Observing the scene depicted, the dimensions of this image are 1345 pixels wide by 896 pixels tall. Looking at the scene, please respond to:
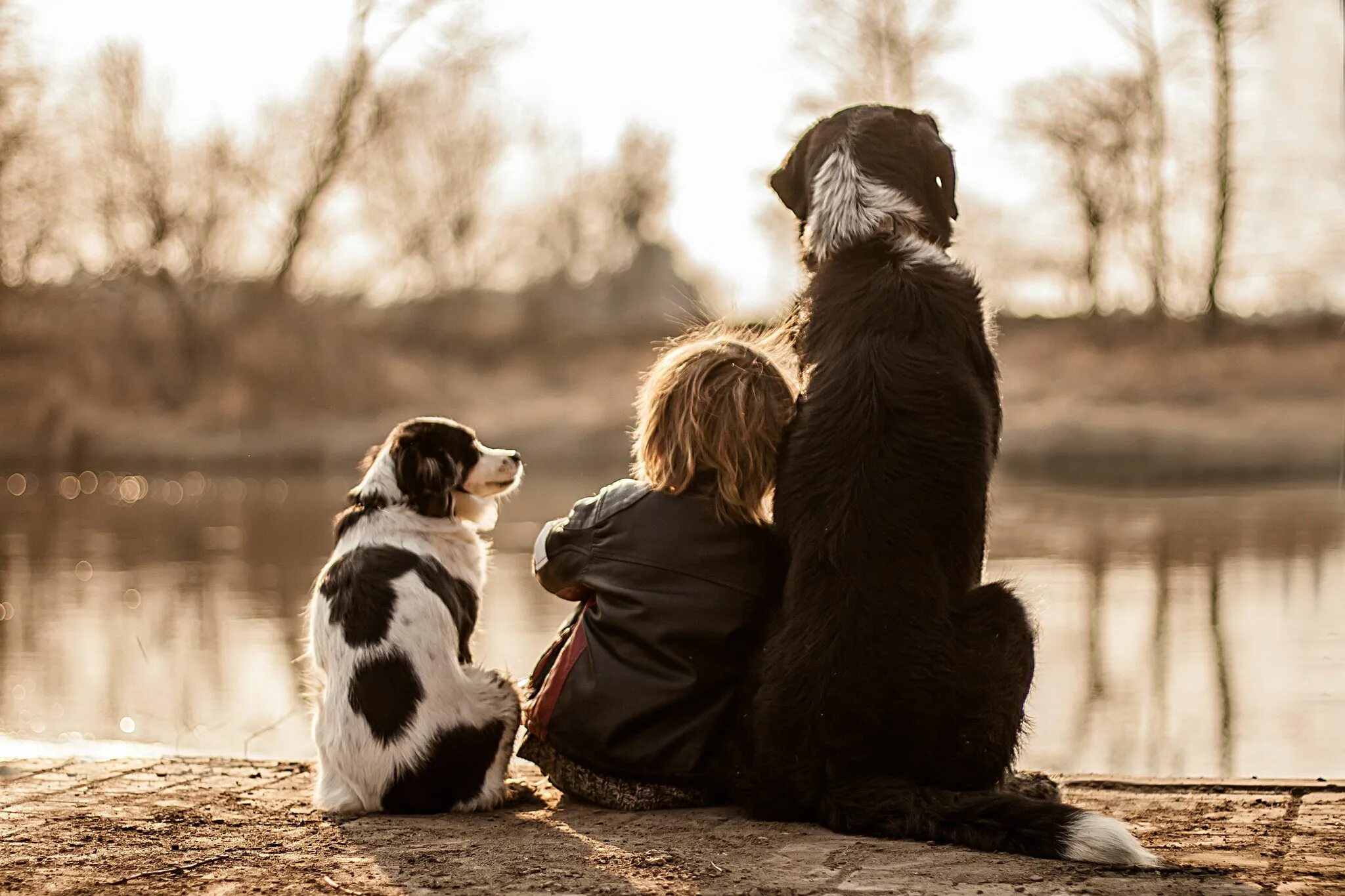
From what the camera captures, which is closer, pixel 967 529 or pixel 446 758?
pixel 967 529

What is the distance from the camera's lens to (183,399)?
2417 centimetres

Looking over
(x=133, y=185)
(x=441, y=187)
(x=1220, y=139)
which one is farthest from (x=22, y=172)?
(x=1220, y=139)

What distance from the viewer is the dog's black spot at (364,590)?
13.1ft

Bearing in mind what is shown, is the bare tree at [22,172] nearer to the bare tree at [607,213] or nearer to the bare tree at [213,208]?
the bare tree at [213,208]

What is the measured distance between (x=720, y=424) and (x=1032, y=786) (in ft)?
4.58

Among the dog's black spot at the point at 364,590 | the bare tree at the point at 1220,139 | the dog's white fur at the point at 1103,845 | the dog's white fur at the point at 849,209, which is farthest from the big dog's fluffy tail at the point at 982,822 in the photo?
the bare tree at the point at 1220,139

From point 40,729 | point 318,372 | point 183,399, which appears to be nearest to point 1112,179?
point 318,372

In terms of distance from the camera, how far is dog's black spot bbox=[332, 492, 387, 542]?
14.4 ft

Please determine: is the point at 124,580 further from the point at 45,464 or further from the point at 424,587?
the point at 45,464

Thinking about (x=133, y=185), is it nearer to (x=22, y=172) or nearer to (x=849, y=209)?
(x=22, y=172)

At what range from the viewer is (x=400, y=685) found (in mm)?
3971

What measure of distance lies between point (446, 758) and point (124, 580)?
7.47 metres

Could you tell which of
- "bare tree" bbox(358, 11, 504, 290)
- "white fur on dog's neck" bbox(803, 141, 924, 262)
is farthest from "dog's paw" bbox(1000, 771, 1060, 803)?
"bare tree" bbox(358, 11, 504, 290)

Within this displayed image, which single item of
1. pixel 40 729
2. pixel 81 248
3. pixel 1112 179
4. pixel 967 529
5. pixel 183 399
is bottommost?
pixel 40 729
